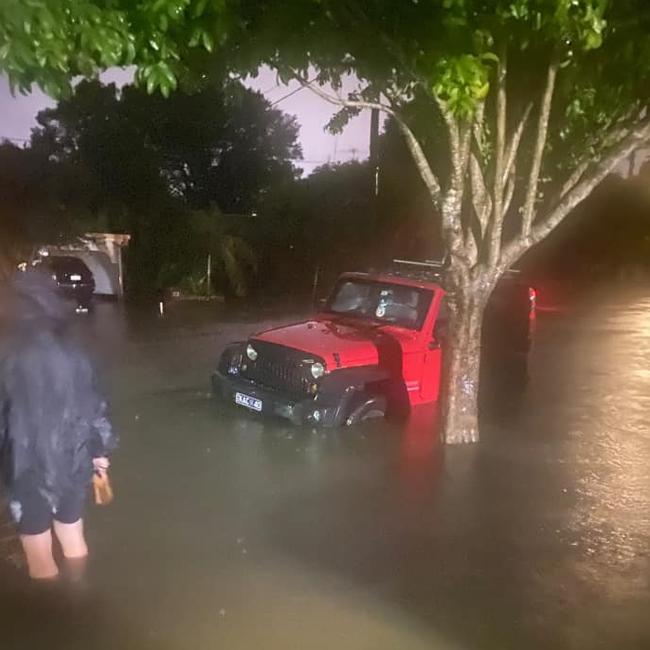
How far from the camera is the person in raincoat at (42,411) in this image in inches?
201

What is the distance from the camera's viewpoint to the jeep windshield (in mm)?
10547

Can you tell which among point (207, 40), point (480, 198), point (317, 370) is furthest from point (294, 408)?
point (207, 40)

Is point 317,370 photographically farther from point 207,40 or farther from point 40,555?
point 40,555

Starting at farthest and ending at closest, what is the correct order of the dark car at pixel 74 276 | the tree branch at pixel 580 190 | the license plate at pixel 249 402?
1. the dark car at pixel 74 276
2. the license plate at pixel 249 402
3. the tree branch at pixel 580 190

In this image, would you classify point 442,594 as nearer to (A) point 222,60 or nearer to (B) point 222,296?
(A) point 222,60

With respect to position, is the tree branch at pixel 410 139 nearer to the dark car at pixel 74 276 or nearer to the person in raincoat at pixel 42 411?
the person in raincoat at pixel 42 411

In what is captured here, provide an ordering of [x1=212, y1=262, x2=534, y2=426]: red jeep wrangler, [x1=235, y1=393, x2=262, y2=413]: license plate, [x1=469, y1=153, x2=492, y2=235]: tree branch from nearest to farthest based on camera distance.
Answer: [x1=469, y1=153, x2=492, y2=235]: tree branch
[x1=212, y1=262, x2=534, y2=426]: red jeep wrangler
[x1=235, y1=393, x2=262, y2=413]: license plate

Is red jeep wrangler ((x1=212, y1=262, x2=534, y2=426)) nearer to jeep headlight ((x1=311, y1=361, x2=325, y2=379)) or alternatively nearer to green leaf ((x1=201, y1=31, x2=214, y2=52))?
jeep headlight ((x1=311, y1=361, x2=325, y2=379))

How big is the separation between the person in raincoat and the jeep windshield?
5713 mm

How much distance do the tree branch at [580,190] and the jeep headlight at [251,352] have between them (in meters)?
2.90

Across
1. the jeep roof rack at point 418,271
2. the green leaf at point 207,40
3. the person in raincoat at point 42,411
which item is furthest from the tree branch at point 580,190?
the person in raincoat at point 42,411

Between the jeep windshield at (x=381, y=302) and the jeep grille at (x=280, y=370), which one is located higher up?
the jeep windshield at (x=381, y=302)

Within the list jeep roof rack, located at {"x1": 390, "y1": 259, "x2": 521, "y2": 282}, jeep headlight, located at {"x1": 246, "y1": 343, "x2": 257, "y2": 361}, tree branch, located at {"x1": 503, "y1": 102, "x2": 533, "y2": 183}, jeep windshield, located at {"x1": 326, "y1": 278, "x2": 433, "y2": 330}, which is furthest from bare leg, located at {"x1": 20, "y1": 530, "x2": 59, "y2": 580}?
jeep roof rack, located at {"x1": 390, "y1": 259, "x2": 521, "y2": 282}

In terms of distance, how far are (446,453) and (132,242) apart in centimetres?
2198
